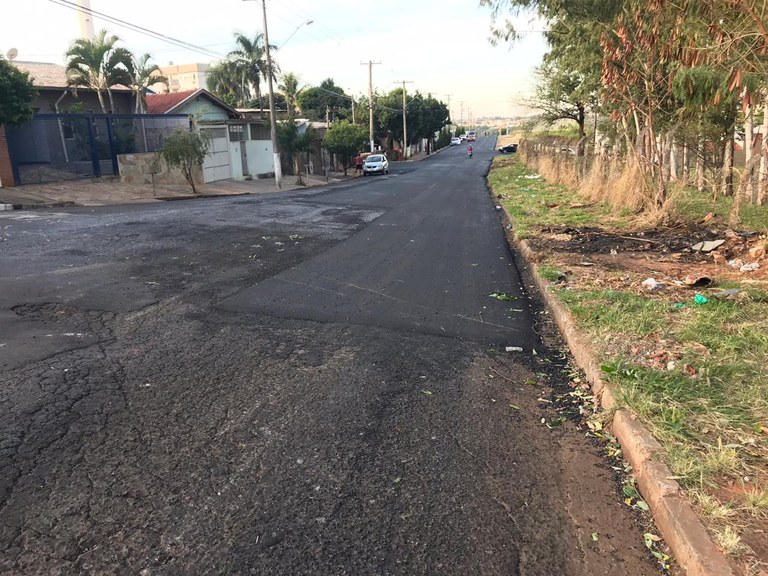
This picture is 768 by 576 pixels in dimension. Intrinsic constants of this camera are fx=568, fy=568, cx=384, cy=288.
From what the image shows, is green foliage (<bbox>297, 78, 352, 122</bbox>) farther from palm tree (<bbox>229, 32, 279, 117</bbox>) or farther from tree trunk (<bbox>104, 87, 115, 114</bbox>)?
tree trunk (<bbox>104, 87, 115, 114</bbox>)

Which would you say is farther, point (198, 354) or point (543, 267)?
point (543, 267)

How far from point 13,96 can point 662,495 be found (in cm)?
2441

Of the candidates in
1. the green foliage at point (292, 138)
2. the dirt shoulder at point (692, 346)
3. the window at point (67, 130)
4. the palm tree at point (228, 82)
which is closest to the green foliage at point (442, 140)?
the palm tree at point (228, 82)

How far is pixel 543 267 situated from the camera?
9117mm

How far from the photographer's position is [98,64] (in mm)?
30312

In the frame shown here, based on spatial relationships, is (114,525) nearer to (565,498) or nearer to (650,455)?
(565,498)

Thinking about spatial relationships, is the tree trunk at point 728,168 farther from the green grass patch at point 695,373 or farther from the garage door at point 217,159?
the garage door at point 217,159

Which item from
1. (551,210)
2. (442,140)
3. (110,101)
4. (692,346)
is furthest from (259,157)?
(442,140)

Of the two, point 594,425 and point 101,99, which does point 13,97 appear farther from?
point 594,425

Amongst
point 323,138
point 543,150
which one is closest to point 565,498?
point 543,150

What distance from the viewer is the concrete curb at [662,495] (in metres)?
2.71

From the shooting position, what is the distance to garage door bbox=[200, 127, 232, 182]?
3161 cm

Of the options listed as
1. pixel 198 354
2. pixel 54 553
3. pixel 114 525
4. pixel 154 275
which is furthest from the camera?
Result: pixel 154 275

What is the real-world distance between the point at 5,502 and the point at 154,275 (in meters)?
5.77
